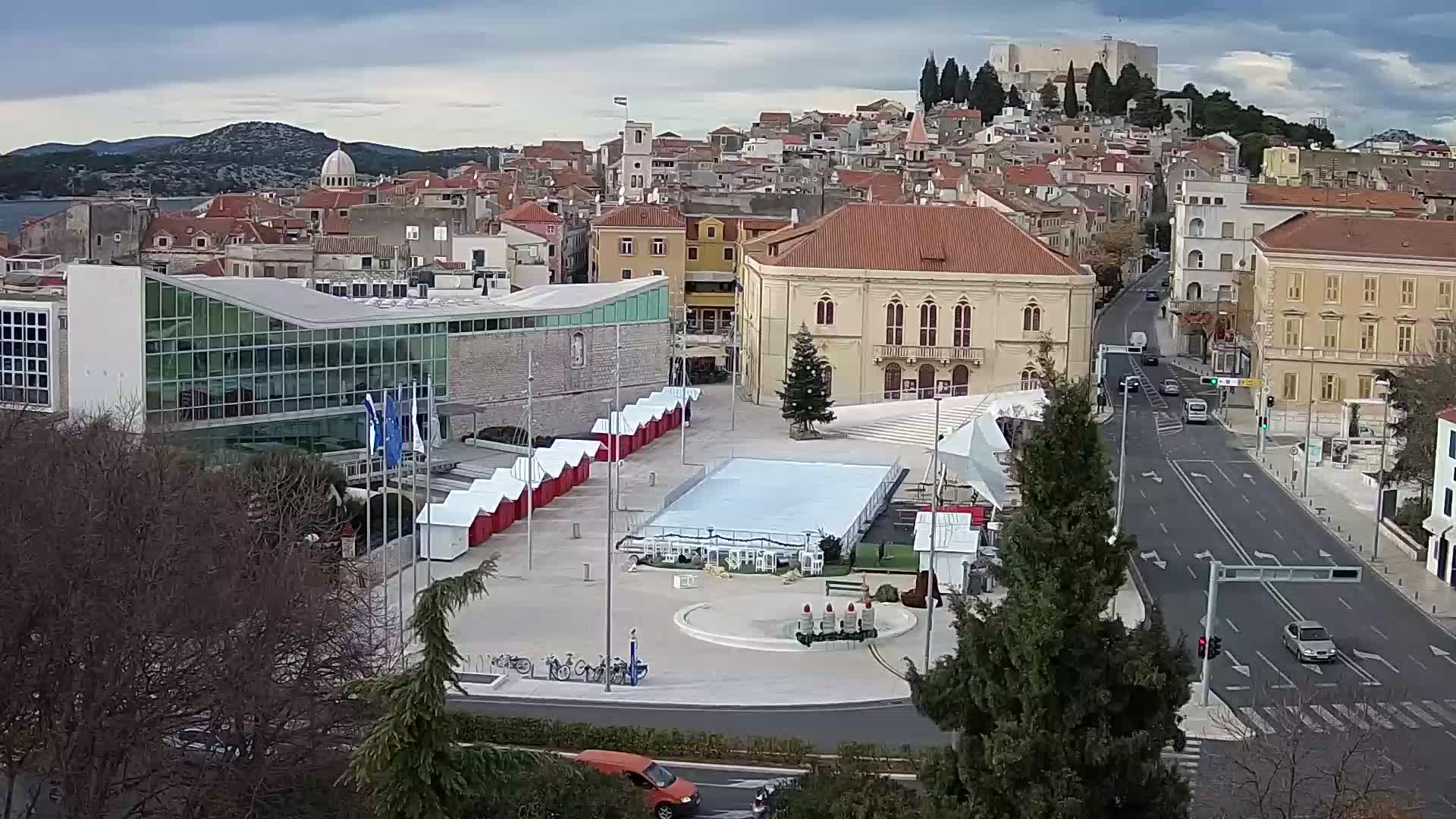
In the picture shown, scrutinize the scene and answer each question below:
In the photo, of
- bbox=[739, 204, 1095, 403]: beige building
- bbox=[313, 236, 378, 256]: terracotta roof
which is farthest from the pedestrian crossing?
bbox=[313, 236, 378, 256]: terracotta roof

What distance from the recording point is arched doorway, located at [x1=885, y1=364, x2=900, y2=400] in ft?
204

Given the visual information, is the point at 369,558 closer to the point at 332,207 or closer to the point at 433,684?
the point at 433,684

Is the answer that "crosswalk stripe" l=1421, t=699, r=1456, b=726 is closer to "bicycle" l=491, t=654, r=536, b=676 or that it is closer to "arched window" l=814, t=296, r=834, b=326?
"bicycle" l=491, t=654, r=536, b=676

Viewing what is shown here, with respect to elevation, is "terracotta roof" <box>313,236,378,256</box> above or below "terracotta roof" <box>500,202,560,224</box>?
below

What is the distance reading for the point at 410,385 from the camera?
48.1 m

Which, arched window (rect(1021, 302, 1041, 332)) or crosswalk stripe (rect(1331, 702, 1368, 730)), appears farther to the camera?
arched window (rect(1021, 302, 1041, 332))

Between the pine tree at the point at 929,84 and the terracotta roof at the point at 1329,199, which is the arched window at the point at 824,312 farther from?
the pine tree at the point at 929,84

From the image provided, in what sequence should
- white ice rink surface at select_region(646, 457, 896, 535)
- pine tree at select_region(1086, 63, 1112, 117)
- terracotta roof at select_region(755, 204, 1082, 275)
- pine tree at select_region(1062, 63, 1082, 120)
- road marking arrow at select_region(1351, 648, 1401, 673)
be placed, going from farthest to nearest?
pine tree at select_region(1086, 63, 1112, 117)
pine tree at select_region(1062, 63, 1082, 120)
terracotta roof at select_region(755, 204, 1082, 275)
white ice rink surface at select_region(646, 457, 896, 535)
road marking arrow at select_region(1351, 648, 1401, 673)

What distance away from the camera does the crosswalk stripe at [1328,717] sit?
25.8m

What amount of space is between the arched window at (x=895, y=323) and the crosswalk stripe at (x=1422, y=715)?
114 ft

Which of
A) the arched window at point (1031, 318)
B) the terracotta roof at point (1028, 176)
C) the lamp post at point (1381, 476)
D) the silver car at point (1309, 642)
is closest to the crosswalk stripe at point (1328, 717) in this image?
the silver car at point (1309, 642)

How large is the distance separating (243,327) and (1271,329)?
34117 millimetres

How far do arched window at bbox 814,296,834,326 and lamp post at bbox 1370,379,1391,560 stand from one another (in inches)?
699

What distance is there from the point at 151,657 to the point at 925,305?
43.4m
